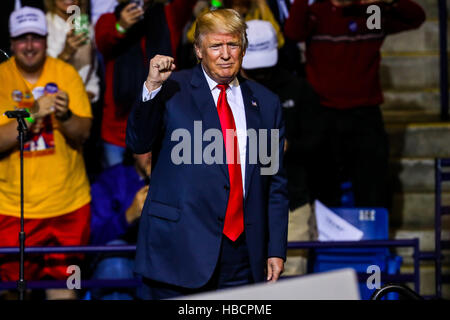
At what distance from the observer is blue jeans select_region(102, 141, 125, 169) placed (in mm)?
5609

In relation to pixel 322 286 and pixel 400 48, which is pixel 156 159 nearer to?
pixel 322 286

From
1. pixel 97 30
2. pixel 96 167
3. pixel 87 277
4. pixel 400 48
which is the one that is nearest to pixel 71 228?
pixel 87 277

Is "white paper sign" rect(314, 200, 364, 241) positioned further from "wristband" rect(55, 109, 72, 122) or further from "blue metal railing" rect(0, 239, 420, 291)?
"wristband" rect(55, 109, 72, 122)

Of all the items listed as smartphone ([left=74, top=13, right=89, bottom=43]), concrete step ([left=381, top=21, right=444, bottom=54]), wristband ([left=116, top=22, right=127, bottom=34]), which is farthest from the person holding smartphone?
concrete step ([left=381, top=21, right=444, bottom=54])

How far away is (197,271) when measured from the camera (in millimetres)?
3283

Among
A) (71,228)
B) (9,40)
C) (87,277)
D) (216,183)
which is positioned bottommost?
(87,277)

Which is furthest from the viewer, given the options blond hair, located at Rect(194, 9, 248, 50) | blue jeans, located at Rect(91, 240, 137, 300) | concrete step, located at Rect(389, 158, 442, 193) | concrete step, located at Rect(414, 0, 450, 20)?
concrete step, located at Rect(414, 0, 450, 20)

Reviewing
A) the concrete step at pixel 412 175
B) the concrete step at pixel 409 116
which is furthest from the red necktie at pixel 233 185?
the concrete step at pixel 409 116

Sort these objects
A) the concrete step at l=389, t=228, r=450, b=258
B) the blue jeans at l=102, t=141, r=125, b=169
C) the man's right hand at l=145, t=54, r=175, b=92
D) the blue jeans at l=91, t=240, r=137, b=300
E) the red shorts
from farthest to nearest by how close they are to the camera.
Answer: the concrete step at l=389, t=228, r=450, b=258 → the blue jeans at l=102, t=141, r=125, b=169 → the blue jeans at l=91, t=240, r=137, b=300 → the red shorts → the man's right hand at l=145, t=54, r=175, b=92

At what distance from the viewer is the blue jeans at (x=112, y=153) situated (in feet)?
18.4

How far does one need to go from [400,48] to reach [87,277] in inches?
142

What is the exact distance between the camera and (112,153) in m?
5.64

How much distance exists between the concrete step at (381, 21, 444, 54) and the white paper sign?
2.57 m

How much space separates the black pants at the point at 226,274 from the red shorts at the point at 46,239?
1742 millimetres
